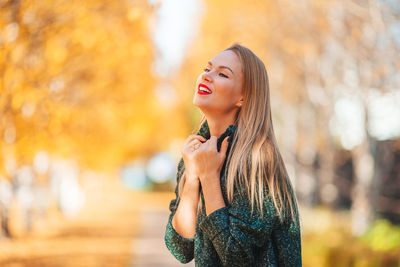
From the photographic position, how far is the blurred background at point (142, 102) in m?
6.84

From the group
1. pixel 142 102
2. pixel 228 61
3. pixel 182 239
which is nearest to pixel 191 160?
pixel 182 239

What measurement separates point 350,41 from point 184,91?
938 inches

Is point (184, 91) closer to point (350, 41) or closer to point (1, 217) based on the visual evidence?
point (1, 217)

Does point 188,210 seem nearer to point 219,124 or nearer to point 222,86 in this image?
point 219,124

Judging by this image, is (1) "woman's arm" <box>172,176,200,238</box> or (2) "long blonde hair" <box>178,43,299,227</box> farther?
(1) "woman's arm" <box>172,176,200,238</box>

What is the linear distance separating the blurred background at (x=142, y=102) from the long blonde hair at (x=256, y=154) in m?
3.98

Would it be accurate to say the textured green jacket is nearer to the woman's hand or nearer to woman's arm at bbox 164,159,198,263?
woman's arm at bbox 164,159,198,263

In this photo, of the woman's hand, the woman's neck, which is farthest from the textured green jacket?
the woman's neck

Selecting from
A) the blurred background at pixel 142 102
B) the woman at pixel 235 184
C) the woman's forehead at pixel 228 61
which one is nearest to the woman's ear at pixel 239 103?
the woman at pixel 235 184

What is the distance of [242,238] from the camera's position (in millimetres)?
1805

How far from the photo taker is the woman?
1.84 m

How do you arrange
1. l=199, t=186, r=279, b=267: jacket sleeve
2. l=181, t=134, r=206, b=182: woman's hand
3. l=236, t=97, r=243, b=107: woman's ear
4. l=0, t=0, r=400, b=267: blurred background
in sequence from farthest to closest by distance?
l=0, t=0, r=400, b=267: blurred background
l=236, t=97, r=243, b=107: woman's ear
l=181, t=134, r=206, b=182: woman's hand
l=199, t=186, r=279, b=267: jacket sleeve

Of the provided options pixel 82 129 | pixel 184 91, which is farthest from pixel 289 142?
pixel 184 91

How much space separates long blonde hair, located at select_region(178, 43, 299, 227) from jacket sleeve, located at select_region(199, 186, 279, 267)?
0.03m
